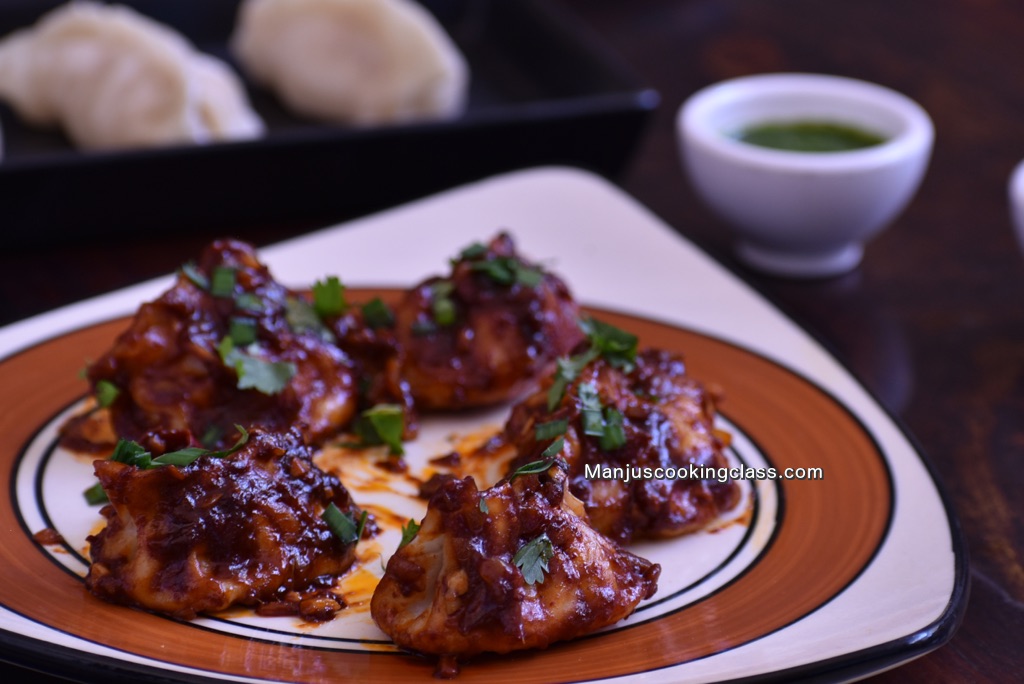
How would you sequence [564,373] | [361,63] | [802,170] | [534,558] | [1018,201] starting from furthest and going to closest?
[361,63] → [802,170] → [1018,201] → [564,373] → [534,558]

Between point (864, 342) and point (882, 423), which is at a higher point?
point (882, 423)

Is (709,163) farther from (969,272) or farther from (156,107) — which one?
(156,107)

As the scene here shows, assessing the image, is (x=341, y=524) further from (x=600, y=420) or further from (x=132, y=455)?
(x=600, y=420)

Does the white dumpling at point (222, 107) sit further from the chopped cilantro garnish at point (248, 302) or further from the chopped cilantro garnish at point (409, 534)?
the chopped cilantro garnish at point (409, 534)

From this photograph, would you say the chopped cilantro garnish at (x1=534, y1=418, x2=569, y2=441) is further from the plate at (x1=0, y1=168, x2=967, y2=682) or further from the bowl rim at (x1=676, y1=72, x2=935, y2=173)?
the bowl rim at (x1=676, y1=72, x2=935, y2=173)

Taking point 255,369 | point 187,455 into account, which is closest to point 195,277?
point 255,369

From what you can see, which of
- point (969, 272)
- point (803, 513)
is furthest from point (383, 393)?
point (969, 272)
